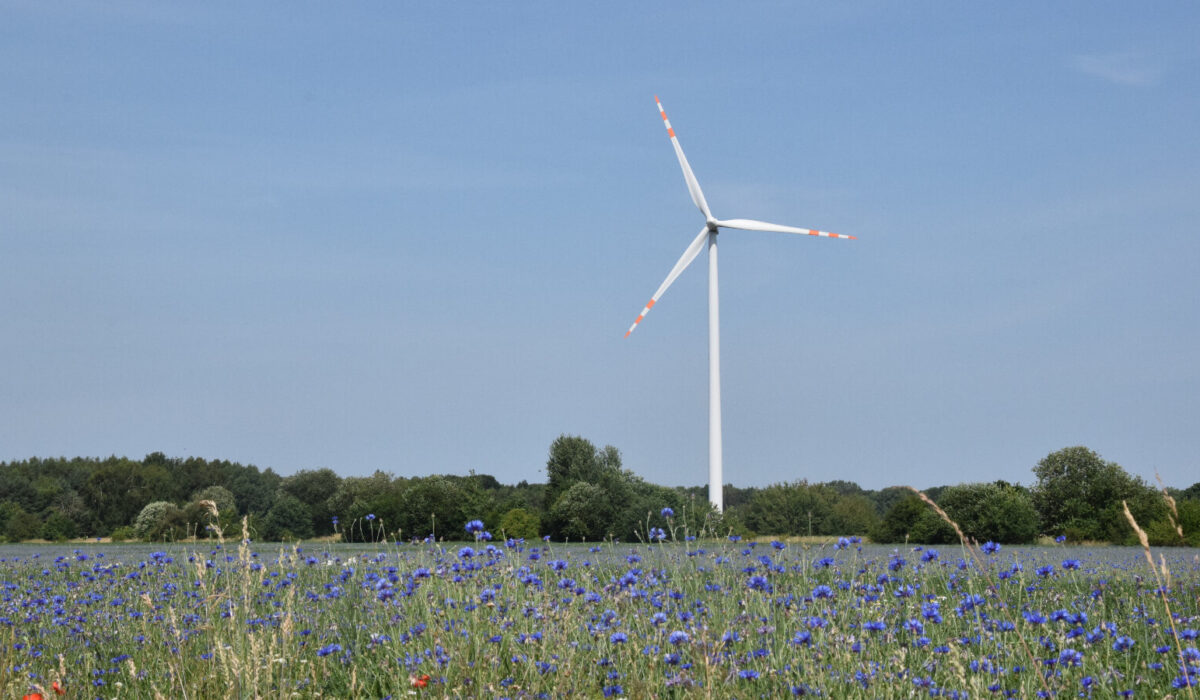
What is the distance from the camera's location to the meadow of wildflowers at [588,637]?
18.1ft

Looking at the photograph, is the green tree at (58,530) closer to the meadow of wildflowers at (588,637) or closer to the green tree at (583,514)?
the green tree at (583,514)

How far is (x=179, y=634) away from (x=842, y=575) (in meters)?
6.02

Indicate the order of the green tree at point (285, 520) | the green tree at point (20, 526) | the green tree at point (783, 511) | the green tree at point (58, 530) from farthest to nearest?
the green tree at point (20, 526), the green tree at point (285, 520), the green tree at point (58, 530), the green tree at point (783, 511)

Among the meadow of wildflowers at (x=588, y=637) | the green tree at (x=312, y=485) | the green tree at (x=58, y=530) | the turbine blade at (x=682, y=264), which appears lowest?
the meadow of wildflowers at (x=588, y=637)

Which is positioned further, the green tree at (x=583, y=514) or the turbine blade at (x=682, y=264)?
the green tree at (x=583, y=514)

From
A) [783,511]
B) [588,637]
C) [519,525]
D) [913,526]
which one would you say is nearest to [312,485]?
[783,511]

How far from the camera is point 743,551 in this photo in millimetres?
9680

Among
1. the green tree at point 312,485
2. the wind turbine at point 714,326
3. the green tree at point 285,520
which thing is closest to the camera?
the wind turbine at point 714,326

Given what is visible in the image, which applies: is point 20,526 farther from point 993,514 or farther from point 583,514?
point 993,514

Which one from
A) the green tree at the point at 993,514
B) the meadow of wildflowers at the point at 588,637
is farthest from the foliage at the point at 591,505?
the meadow of wildflowers at the point at 588,637

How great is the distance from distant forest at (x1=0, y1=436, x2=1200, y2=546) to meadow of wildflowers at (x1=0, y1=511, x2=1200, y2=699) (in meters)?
1.84

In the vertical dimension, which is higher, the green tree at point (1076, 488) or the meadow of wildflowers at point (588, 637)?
the green tree at point (1076, 488)

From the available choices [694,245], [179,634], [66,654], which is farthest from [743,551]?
[694,245]

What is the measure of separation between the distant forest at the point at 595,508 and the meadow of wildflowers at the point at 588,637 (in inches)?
72.6
